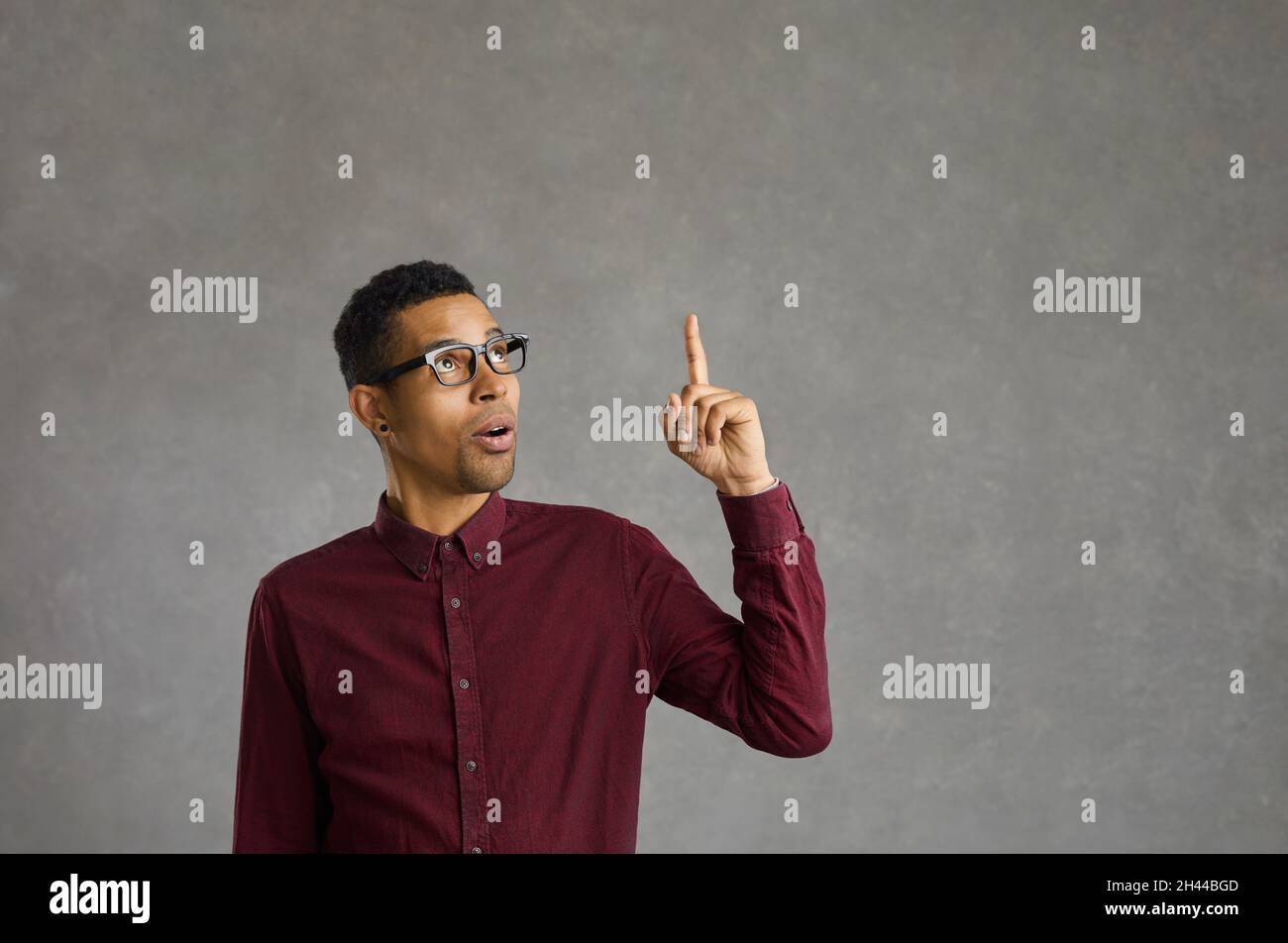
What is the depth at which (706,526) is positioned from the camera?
334 centimetres

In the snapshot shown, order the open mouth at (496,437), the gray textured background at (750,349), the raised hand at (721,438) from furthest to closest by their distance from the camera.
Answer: the gray textured background at (750,349)
the open mouth at (496,437)
the raised hand at (721,438)

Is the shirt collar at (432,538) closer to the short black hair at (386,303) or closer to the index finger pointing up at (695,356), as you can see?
the short black hair at (386,303)

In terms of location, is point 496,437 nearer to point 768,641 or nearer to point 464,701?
point 464,701

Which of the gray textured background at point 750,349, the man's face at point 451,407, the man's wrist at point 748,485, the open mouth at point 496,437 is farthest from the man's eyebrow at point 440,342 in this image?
the gray textured background at point 750,349

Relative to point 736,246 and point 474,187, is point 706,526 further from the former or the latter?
point 474,187

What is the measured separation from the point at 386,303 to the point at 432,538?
0.34 meters

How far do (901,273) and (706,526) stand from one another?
35.2 inches

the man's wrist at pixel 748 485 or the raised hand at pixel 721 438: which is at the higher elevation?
the raised hand at pixel 721 438

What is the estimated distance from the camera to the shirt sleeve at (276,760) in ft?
5.19

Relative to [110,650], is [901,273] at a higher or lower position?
higher

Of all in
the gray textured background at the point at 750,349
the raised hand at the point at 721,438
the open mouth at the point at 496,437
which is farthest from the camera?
the gray textured background at the point at 750,349

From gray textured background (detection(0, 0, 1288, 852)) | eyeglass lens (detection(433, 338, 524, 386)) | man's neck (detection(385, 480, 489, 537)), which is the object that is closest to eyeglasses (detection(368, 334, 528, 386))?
eyeglass lens (detection(433, 338, 524, 386))

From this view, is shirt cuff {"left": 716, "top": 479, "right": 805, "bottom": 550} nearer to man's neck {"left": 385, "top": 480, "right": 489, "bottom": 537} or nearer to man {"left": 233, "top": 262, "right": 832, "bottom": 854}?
man {"left": 233, "top": 262, "right": 832, "bottom": 854}
